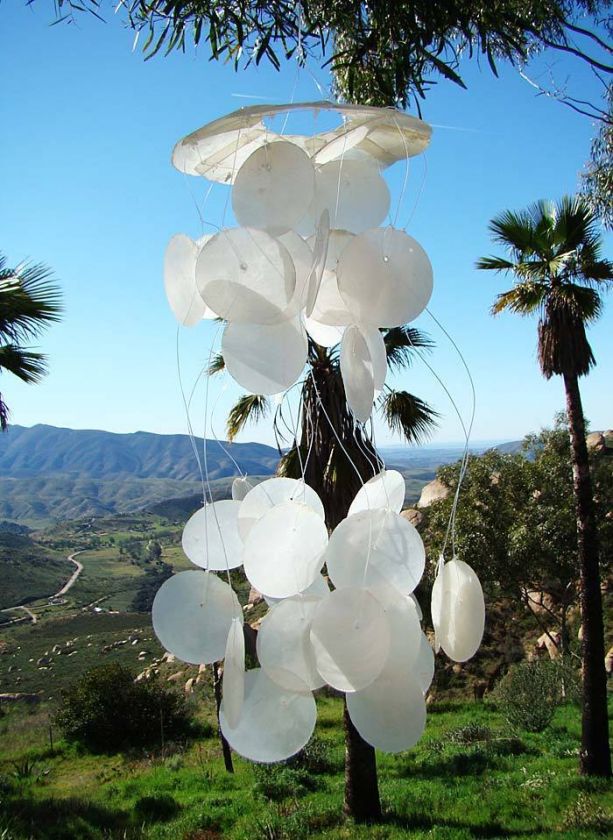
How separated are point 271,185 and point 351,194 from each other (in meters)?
0.20

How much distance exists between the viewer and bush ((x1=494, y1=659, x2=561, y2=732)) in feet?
32.6

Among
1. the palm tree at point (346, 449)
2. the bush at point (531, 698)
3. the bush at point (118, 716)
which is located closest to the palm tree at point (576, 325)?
the palm tree at point (346, 449)

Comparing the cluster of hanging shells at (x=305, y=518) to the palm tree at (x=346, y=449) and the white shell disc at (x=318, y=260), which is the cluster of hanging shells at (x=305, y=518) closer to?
Answer: the white shell disc at (x=318, y=260)

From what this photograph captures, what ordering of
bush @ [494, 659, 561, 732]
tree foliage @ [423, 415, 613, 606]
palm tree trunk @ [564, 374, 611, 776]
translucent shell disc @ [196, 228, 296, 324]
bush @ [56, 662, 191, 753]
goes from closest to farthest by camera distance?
translucent shell disc @ [196, 228, 296, 324], palm tree trunk @ [564, 374, 611, 776], bush @ [494, 659, 561, 732], bush @ [56, 662, 191, 753], tree foliage @ [423, 415, 613, 606]

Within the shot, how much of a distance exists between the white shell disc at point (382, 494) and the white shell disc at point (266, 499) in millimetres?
84

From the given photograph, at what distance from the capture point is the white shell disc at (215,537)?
3.99ft

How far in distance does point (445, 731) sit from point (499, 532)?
13.9 feet

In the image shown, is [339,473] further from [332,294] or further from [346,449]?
[332,294]

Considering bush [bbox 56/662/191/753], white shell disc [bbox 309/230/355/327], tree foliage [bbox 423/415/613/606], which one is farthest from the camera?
tree foliage [bbox 423/415/613/606]

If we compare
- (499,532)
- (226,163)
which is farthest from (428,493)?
(226,163)

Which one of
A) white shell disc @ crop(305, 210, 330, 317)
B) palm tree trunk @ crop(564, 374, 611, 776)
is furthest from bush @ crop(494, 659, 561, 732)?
white shell disc @ crop(305, 210, 330, 317)

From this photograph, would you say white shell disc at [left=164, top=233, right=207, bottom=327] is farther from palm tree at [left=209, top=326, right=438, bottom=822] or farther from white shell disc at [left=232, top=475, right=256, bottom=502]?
palm tree at [left=209, top=326, right=438, bottom=822]

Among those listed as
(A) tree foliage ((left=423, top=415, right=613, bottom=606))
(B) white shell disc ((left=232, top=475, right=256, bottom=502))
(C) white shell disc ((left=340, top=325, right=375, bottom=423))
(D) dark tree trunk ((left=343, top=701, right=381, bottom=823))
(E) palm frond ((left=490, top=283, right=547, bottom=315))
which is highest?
(E) palm frond ((left=490, top=283, right=547, bottom=315))

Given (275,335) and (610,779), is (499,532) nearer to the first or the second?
(610,779)
